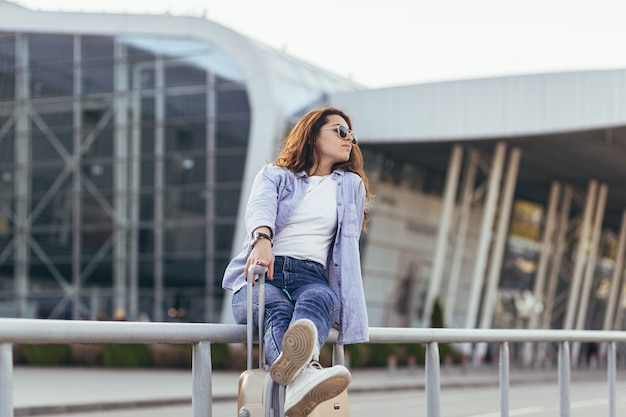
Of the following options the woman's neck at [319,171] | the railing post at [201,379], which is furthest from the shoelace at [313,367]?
the woman's neck at [319,171]

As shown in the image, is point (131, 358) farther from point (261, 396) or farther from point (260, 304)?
point (261, 396)

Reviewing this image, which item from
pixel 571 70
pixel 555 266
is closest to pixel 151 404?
pixel 571 70

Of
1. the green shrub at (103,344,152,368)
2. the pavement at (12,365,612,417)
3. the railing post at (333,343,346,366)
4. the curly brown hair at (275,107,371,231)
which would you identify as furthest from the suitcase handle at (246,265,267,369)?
the green shrub at (103,344,152,368)

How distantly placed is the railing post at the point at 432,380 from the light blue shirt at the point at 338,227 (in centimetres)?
56

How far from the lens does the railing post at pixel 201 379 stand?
3.85 metres

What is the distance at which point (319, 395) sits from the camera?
12.5 ft

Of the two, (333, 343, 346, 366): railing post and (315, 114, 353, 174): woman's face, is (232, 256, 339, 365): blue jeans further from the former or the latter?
(315, 114, 353, 174): woman's face

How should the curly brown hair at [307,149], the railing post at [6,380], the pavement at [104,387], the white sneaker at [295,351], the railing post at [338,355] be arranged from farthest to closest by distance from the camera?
the pavement at [104,387]
the curly brown hair at [307,149]
the railing post at [338,355]
the white sneaker at [295,351]
the railing post at [6,380]

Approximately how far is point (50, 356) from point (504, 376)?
21.4 meters

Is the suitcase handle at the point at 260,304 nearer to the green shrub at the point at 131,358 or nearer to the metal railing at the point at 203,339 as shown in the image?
the metal railing at the point at 203,339

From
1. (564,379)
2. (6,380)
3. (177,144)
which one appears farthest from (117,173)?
(6,380)

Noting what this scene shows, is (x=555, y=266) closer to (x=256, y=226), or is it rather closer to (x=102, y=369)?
(x=102, y=369)

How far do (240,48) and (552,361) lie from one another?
22.5 meters

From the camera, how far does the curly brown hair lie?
4613 millimetres
